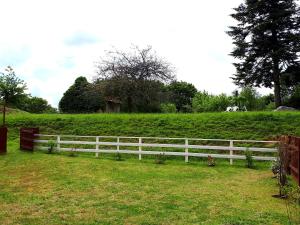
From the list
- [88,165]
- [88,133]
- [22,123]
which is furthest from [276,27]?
[88,165]

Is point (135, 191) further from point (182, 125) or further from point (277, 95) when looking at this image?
point (277, 95)

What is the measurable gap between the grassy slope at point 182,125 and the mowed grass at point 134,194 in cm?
531

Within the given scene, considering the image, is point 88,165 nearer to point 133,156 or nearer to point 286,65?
point 133,156

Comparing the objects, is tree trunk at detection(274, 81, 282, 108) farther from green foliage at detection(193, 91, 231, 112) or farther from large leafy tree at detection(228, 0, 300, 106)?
green foliage at detection(193, 91, 231, 112)

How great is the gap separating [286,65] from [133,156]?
19549 millimetres

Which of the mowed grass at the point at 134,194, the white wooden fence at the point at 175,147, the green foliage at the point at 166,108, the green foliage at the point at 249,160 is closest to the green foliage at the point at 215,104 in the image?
the green foliage at the point at 166,108

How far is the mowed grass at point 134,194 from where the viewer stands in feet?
22.8

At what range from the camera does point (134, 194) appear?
29.2 ft

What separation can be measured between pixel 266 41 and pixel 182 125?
14409 mm

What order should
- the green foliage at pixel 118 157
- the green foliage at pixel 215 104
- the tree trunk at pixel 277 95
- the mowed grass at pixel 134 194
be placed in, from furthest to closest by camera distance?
the tree trunk at pixel 277 95, the green foliage at pixel 215 104, the green foliage at pixel 118 157, the mowed grass at pixel 134 194

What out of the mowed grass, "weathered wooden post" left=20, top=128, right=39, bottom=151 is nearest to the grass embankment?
the mowed grass

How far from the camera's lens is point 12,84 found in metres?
28.1

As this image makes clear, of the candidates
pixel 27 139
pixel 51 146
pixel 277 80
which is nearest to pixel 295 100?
pixel 277 80

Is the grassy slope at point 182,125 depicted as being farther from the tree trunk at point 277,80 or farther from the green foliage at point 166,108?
the tree trunk at point 277,80
